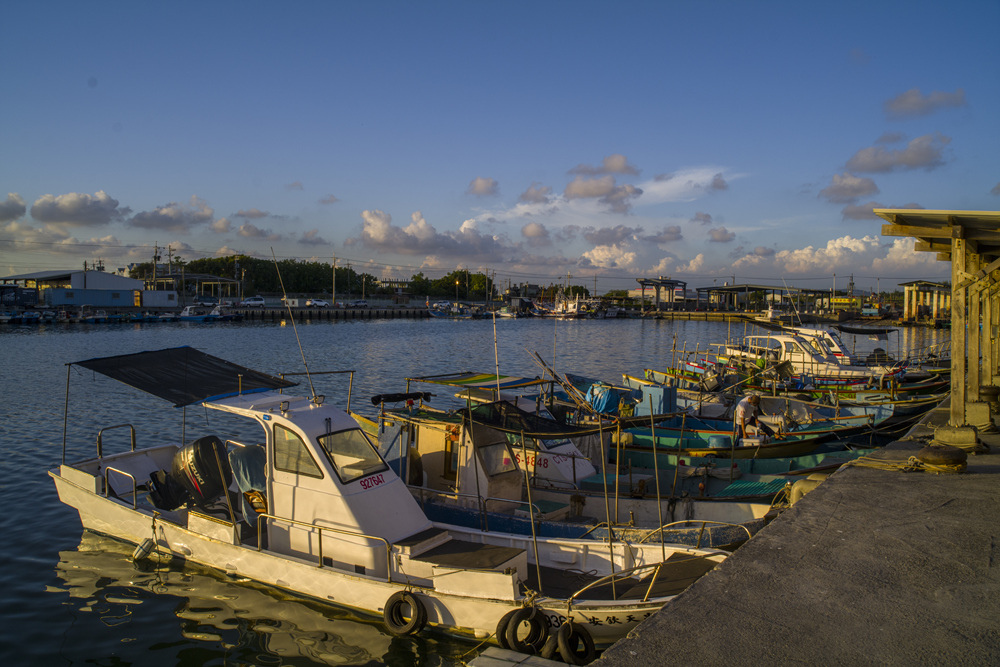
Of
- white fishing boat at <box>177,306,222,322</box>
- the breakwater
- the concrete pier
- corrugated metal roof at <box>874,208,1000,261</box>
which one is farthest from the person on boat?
the breakwater

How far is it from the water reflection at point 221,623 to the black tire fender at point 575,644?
5.55ft

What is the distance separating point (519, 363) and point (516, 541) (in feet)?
117

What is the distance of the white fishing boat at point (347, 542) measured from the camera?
7320 mm

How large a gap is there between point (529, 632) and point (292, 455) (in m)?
4.17

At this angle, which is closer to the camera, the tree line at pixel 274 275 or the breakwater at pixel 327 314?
the breakwater at pixel 327 314

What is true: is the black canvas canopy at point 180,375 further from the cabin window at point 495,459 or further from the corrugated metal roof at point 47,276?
the corrugated metal roof at point 47,276

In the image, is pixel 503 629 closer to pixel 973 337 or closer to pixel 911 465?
pixel 911 465

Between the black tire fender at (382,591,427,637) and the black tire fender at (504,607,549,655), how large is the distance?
4.00 ft

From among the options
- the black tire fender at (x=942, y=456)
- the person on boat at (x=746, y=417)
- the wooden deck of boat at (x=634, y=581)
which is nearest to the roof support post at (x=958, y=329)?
the black tire fender at (x=942, y=456)

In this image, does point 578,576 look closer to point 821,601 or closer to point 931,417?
point 821,601

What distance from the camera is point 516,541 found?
8.82 meters

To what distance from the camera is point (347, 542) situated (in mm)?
8555

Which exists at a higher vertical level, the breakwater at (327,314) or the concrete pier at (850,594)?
the breakwater at (327,314)

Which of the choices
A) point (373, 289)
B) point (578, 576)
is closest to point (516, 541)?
point (578, 576)
